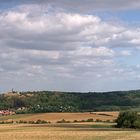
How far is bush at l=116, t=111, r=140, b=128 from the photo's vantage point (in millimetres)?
97062

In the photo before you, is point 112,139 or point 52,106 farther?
point 52,106

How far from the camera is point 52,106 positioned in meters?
188

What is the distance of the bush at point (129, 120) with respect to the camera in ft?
318

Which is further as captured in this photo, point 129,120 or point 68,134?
point 129,120

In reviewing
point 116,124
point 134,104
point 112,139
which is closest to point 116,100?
point 134,104

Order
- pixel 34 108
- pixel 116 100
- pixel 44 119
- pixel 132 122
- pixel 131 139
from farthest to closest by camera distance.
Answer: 1. pixel 116 100
2. pixel 34 108
3. pixel 44 119
4. pixel 132 122
5. pixel 131 139

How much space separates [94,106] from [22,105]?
30.8 metres

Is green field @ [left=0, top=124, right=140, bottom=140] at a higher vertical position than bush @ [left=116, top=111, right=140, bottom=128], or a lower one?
lower

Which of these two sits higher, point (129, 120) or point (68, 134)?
point (129, 120)

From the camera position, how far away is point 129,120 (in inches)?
3863

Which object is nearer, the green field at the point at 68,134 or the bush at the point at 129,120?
the green field at the point at 68,134

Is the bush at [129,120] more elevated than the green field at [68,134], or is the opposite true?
the bush at [129,120]

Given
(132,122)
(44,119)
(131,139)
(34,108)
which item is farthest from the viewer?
(34,108)

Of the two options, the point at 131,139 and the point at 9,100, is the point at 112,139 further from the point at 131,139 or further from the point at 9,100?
the point at 9,100
